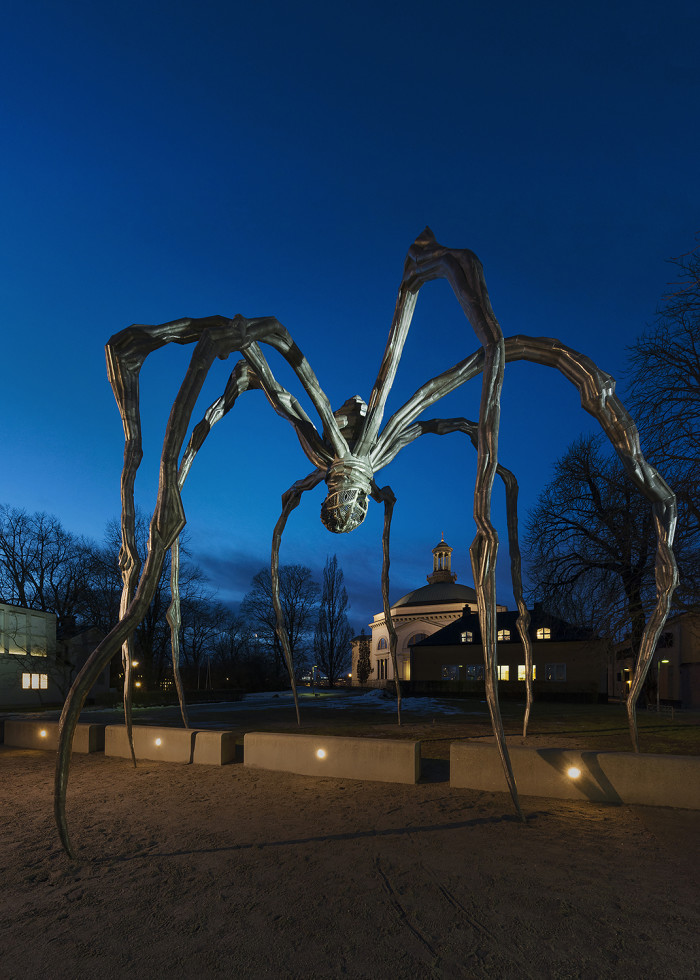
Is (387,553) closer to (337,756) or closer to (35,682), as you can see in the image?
(337,756)

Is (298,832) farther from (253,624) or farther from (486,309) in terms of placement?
(253,624)

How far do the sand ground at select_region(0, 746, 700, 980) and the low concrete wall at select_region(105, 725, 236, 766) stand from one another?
2414mm

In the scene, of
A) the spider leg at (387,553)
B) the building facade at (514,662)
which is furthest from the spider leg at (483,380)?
the building facade at (514,662)

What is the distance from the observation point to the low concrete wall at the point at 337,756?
→ 7957 mm

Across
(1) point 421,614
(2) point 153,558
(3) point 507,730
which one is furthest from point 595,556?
(1) point 421,614

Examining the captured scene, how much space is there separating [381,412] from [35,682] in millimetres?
32307

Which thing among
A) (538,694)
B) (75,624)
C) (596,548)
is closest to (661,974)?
(596,548)

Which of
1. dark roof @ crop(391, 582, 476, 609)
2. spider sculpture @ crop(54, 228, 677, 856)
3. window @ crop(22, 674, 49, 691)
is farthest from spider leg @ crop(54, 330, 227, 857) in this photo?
dark roof @ crop(391, 582, 476, 609)

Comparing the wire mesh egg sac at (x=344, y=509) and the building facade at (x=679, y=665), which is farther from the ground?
the wire mesh egg sac at (x=344, y=509)

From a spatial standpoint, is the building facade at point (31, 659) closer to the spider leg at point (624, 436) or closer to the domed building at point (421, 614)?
the spider leg at point (624, 436)

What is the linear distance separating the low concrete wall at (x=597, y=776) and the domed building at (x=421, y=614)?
163 ft

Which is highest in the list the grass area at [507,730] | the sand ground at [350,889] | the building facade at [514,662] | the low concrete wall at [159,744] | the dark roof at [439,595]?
the dark roof at [439,595]

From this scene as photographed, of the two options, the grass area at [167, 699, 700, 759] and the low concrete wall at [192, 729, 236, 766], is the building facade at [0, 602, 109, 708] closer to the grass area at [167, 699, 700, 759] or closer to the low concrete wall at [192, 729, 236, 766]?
the grass area at [167, 699, 700, 759]

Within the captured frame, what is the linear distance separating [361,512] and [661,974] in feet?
14.1
